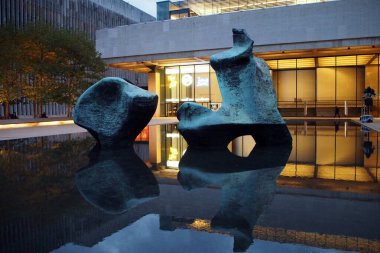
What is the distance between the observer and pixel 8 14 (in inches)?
1543

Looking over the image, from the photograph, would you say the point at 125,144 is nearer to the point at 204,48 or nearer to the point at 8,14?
the point at 204,48

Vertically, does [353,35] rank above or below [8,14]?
below

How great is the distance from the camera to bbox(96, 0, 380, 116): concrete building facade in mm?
25719

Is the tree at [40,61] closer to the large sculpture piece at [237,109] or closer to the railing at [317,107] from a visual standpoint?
the railing at [317,107]

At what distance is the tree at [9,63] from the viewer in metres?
21.1

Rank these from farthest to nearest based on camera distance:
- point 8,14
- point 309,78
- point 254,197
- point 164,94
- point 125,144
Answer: point 8,14, point 164,94, point 309,78, point 125,144, point 254,197

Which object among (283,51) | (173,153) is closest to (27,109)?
(283,51)

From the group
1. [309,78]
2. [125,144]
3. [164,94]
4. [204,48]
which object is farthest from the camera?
[164,94]

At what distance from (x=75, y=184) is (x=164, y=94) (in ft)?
101

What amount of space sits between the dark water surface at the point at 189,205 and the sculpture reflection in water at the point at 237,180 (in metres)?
0.01

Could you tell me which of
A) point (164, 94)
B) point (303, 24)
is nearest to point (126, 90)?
point (303, 24)

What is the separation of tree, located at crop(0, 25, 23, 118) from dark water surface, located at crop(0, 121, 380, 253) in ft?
51.6

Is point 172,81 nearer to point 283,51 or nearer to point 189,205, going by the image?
point 283,51

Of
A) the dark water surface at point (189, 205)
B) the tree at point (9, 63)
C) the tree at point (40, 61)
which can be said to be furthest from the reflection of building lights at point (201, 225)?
the tree at point (40, 61)
